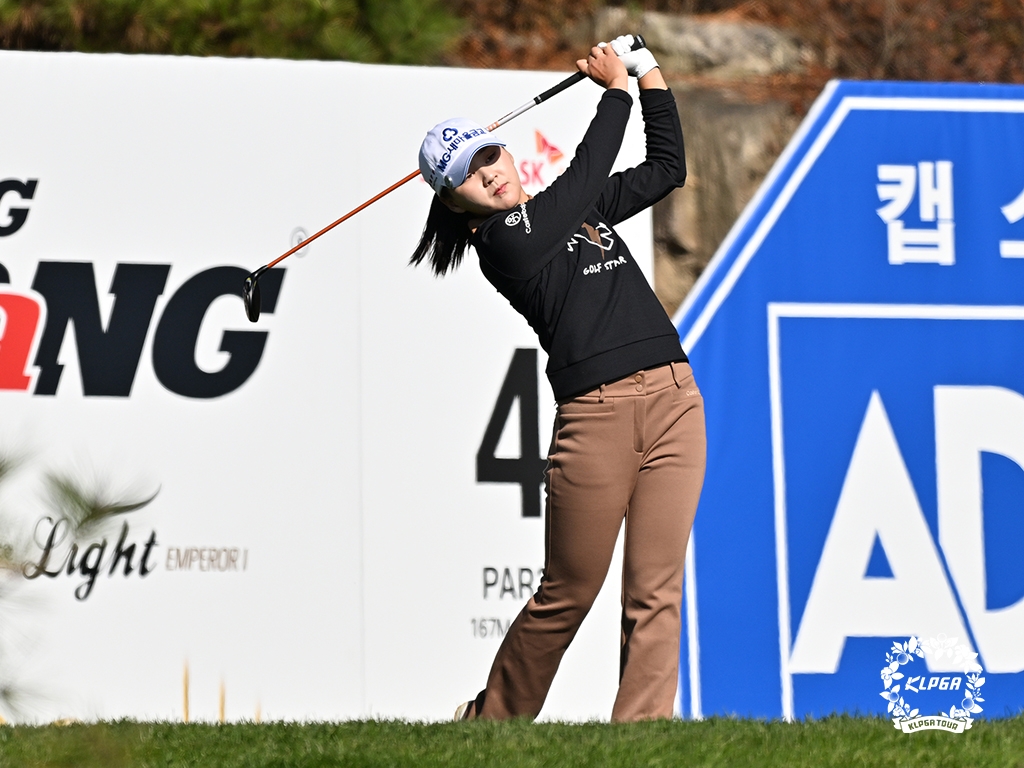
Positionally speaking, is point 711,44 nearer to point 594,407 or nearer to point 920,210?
point 920,210

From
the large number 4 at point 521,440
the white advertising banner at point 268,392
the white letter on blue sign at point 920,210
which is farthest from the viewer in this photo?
the white letter on blue sign at point 920,210

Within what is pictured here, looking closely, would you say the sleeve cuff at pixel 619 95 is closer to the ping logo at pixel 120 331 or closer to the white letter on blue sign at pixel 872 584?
the ping logo at pixel 120 331

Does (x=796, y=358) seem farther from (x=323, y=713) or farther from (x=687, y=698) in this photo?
(x=323, y=713)

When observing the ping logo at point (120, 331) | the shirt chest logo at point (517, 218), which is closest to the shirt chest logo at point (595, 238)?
the shirt chest logo at point (517, 218)

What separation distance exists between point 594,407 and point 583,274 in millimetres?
298

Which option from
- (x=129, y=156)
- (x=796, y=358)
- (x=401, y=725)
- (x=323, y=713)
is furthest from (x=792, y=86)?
(x=401, y=725)

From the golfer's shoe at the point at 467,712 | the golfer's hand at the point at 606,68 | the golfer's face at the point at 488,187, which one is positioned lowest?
the golfer's shoe at the point at 467,712

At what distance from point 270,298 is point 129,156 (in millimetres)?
630

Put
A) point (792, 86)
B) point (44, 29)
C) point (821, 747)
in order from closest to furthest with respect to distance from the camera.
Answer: point (821, 747)
point (44, 29)
point (792, 86)

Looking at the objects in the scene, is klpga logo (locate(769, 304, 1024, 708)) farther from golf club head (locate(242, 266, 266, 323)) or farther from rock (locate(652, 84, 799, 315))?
golf club head (locate(242, 266, 266, 323))

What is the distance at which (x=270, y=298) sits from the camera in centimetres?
473

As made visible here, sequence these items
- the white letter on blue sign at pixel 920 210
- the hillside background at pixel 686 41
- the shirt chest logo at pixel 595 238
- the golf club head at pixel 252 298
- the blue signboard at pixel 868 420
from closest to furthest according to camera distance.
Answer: the shirt chest logo at pixel 595 238, the golf club head at pixel 252 298, the blue signboard at pixel 868 420, the white letter on blue sign at pixel 920 210, the hillside background at pixel 686 41

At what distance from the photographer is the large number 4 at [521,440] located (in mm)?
4809

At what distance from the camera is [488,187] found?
3.32 meters
